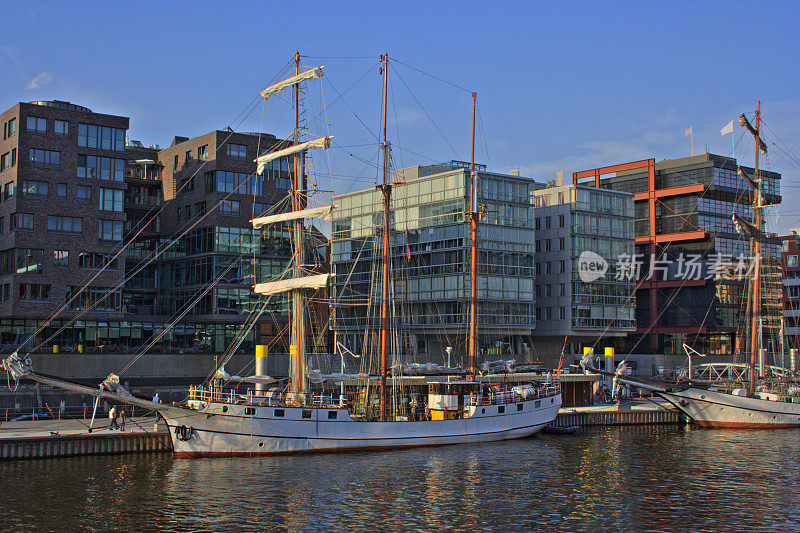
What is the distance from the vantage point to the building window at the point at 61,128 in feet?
251

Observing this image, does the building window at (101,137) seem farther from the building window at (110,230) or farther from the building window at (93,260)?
the building window at (93,260)

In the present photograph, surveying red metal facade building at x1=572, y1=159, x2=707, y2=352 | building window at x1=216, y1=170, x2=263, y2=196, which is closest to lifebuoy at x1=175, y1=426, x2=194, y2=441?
building window at x1=216, y1=170, x2=263, y2=196

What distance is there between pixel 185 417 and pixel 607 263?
6743 centimetres

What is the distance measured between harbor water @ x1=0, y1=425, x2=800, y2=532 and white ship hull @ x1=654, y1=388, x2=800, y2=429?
12.8 meters

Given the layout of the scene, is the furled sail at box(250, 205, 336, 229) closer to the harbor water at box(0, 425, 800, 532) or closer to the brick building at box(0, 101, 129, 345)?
Result: the harbor water at box(0, 425, 800, 532)

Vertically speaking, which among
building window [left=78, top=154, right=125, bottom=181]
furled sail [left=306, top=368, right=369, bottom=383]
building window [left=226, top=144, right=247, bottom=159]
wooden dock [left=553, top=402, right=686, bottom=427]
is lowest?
wooden dock [left=553, top=402, right=686, bottom=427]

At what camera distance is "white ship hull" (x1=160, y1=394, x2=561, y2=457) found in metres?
45.5

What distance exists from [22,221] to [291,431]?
1619 inches

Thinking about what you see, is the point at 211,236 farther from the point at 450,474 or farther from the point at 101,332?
the point at 450,474

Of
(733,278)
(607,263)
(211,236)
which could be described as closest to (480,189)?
(607,263)

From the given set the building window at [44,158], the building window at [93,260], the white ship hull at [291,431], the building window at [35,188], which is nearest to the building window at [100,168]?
the building window at [44,158]

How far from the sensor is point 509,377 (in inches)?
2783

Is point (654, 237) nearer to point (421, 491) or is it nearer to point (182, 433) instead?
point (182, 433)

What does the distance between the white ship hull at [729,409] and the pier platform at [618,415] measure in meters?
2.18
